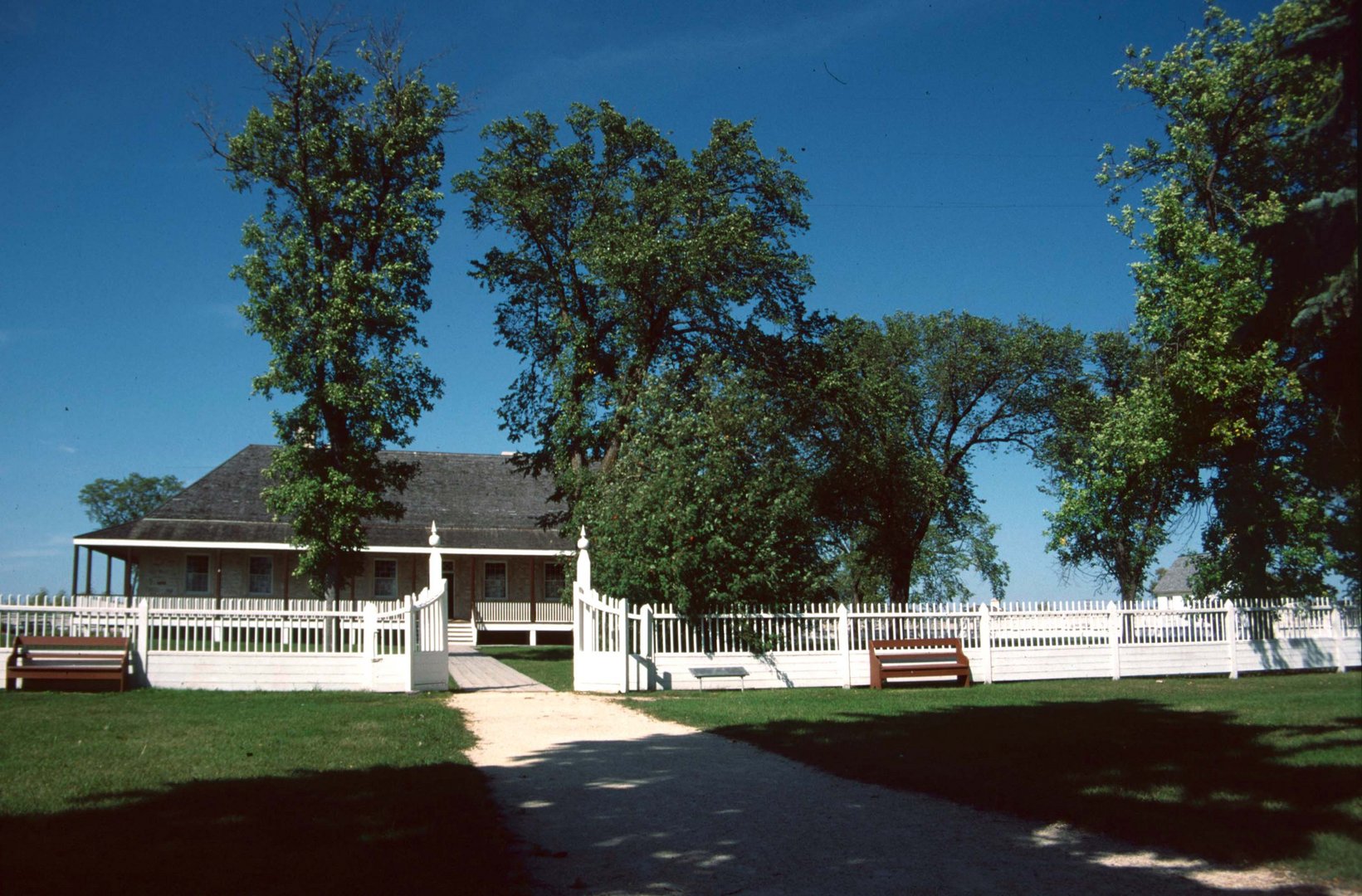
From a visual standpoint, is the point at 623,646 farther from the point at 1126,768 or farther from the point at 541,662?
the point at 1126,768

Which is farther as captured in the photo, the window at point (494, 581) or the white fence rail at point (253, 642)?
the window at point (494, 581)

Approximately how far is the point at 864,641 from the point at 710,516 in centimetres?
363

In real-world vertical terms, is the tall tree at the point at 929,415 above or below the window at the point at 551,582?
above

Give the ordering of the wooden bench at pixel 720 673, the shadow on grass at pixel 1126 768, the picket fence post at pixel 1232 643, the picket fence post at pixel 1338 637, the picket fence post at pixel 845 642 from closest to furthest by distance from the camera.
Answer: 1. the picket fence post at pixel 1338 637
2. the shadow on grass at pixel 1126 768
3. the wooden bench at pixel 720 673
4. the picket fence post at pixel 845 642
5. the picket fence post at pixel 1232 643

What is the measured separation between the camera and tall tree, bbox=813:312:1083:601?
33719 millimetres

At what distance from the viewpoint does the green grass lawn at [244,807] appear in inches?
195

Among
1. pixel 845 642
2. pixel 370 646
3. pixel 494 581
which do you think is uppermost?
pixel 494 581

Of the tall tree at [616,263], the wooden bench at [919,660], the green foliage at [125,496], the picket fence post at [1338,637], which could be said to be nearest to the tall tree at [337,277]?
the tall tree at [616,263]

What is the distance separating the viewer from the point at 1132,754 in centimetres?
859

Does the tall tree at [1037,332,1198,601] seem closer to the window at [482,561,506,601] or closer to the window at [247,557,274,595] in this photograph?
the window at [482,561,506,601]

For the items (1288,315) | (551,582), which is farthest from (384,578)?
(1288,315)

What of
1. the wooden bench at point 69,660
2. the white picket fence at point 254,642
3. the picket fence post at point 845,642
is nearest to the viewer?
the wooden bench at point 69,660

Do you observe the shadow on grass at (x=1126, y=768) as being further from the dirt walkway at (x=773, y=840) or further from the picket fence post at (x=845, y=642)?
the picket fence post at (x=845, y=642)

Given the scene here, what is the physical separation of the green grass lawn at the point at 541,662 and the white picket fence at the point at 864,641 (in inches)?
53.0
